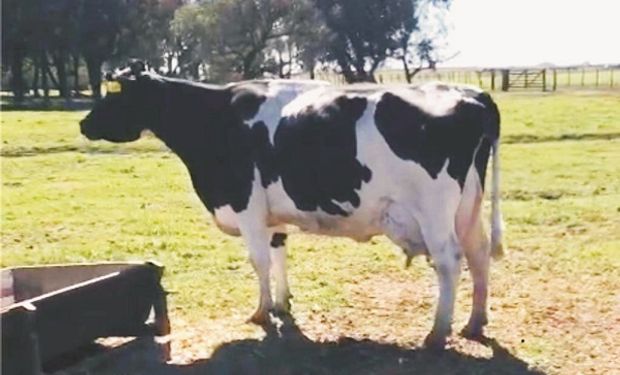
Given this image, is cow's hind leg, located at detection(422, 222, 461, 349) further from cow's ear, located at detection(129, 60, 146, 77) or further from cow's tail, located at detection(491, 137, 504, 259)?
cow's ear, located at detection(129, 60, 146, 77)

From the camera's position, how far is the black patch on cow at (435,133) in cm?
Answer: 674

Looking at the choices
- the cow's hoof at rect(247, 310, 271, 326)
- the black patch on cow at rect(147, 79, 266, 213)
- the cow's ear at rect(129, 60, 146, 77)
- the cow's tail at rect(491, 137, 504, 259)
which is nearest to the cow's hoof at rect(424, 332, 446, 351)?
the cow's tail at rect(491, 137, 504, 259)

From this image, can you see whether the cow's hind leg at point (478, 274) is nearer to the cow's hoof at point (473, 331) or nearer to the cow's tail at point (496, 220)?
the cow's hoof at point (473, 331)

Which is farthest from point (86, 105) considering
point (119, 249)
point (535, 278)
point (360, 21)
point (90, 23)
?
point (535, 278)

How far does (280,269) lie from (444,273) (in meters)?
1.82

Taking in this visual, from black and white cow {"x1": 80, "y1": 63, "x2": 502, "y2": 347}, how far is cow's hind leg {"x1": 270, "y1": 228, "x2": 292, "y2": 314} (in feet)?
0.04

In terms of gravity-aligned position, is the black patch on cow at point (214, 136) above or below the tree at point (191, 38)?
below

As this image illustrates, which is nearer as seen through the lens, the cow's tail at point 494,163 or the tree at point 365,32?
the cow's tail at point 494,163

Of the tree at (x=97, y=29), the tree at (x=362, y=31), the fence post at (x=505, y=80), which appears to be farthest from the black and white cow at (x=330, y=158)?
the tree at (x=362, y=31)

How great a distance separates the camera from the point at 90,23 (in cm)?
5162

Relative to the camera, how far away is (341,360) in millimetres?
6828

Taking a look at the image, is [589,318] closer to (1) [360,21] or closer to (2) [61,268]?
(2) [61,268]

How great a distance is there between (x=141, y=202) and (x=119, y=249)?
3.73m

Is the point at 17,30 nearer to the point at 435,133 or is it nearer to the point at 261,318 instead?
the point at 261,318
